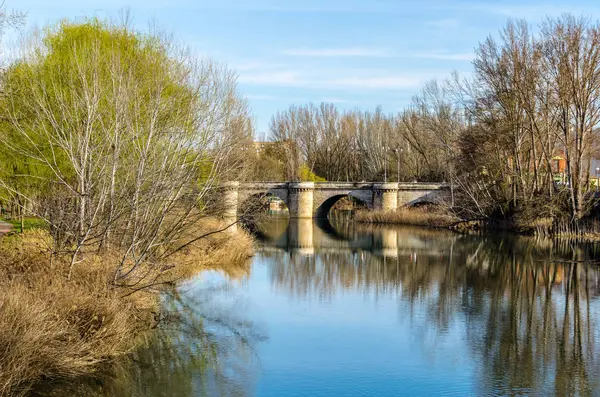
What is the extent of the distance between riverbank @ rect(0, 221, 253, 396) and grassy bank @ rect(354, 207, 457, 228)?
28708mm

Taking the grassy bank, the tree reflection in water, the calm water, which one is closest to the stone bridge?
the grassy bank

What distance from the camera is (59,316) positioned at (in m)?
11.0

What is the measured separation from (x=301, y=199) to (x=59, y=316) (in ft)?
134

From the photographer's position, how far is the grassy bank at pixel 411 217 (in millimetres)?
41978

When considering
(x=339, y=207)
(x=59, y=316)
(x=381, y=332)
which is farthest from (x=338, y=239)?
(x=339, y=207)

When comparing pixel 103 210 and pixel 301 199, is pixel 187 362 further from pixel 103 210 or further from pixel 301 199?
pixel 301 199

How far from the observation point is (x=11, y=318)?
9789mm

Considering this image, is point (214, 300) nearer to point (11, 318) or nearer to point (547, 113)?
point (11, 318)

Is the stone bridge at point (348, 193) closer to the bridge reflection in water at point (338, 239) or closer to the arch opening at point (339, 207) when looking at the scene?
the arch opening at point (339, 207)

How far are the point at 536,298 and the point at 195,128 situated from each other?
9.04 m

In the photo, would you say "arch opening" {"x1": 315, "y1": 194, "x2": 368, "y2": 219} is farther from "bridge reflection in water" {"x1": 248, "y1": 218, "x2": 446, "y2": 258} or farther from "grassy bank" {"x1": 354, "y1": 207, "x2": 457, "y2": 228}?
"bridge reflection in water" {"x1": 248, "y1": 218, "x2": 446, "y2": 258}

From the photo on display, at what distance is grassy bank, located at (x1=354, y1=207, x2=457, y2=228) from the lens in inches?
1653

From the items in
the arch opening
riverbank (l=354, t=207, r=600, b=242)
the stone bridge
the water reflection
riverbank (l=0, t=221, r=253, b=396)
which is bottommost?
the water reflection

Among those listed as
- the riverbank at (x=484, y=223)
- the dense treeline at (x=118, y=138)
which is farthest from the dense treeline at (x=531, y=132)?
the dense treeline at (x=118, y=138)
